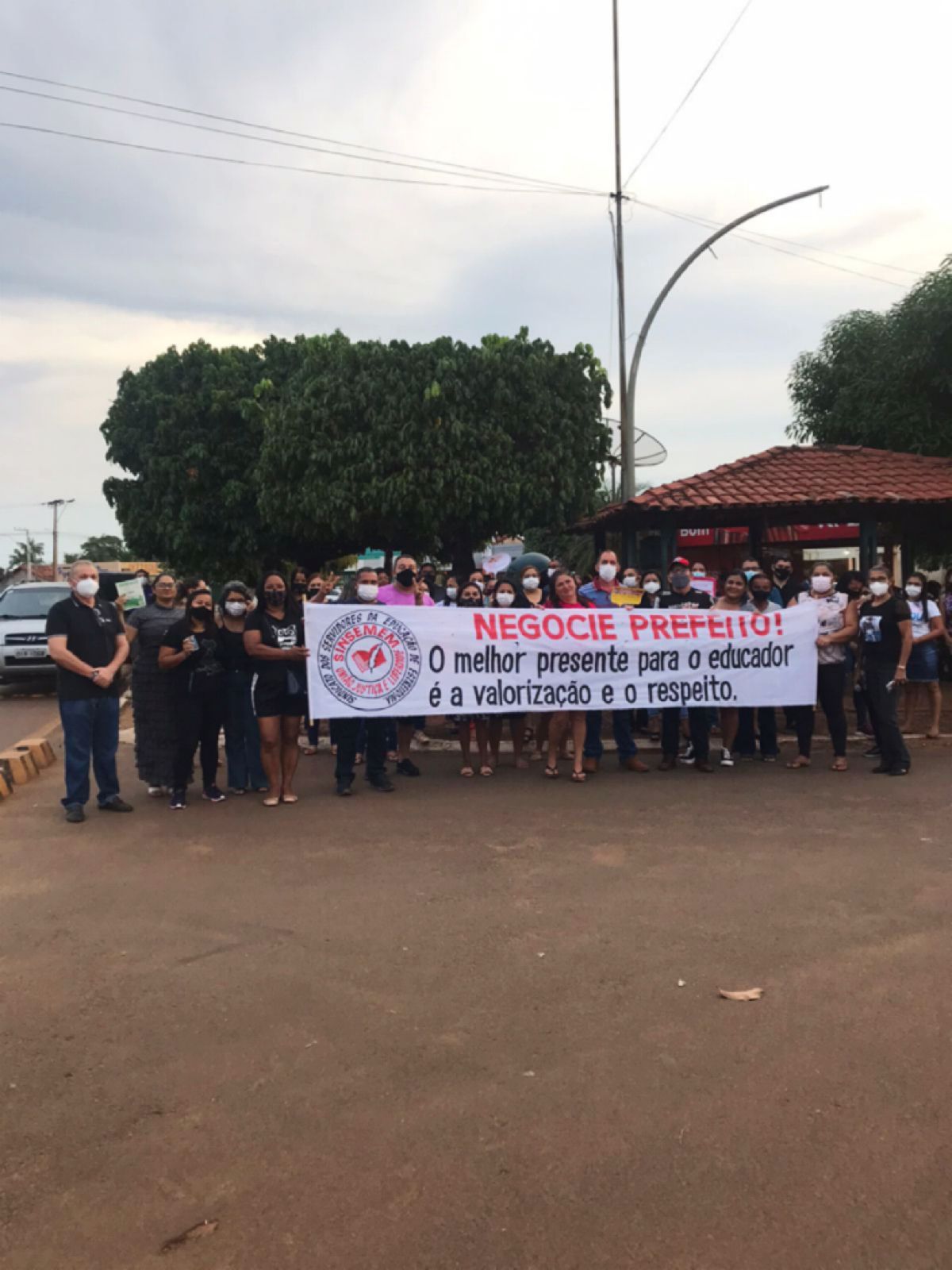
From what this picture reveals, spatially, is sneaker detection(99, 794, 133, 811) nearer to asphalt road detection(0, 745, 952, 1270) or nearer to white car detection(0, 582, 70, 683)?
asphalt road detection(0, 745, 952, 1270)

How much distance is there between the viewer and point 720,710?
9062 millimetres

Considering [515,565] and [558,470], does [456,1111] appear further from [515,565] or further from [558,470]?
[558,470]

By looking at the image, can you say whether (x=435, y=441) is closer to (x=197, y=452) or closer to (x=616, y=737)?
(x=197, y=452)

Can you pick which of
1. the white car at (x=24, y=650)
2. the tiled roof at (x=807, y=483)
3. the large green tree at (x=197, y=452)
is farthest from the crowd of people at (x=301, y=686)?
the large green tree at (x=197, y=452)

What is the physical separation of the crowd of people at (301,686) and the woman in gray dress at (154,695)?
0.01m

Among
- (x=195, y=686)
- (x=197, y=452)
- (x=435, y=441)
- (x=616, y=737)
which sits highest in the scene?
(x=197, y=452)

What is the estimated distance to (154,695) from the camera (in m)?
7.91

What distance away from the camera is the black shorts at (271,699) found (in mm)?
7504

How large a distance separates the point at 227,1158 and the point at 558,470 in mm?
→ 16985

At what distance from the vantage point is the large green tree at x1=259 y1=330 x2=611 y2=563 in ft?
61.5

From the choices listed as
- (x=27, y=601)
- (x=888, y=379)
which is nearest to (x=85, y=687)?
(x=27, y=601)

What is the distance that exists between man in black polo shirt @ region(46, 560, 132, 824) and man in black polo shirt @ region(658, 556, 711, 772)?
14.9ft

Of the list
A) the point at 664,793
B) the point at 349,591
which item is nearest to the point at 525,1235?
the point at 664,793

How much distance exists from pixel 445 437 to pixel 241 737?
11.6 m
